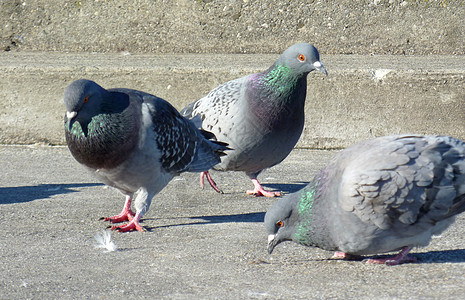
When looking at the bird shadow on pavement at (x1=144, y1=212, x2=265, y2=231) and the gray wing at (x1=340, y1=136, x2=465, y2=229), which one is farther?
the bird shadow on pavement at (x1=144, y1=212, x2=265, y2=231)

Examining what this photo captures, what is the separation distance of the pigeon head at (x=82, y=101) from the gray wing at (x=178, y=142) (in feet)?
1.28

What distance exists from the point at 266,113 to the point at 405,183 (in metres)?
1.84

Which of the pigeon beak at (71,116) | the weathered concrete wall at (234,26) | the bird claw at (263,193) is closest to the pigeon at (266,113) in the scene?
the bird claw at (263,193)

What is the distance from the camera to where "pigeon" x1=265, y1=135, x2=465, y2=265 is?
3.30 metres

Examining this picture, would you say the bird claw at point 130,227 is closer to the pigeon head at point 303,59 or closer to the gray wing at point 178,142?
the gray wing at point 178,142

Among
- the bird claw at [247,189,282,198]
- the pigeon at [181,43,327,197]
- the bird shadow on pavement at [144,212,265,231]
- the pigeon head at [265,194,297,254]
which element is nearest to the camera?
the pigeon head at [265,194,297,254]

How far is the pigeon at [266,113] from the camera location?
496 cm

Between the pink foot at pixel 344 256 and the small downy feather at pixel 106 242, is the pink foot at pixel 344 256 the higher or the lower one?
the higher one

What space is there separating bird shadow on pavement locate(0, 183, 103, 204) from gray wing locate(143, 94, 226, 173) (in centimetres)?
115

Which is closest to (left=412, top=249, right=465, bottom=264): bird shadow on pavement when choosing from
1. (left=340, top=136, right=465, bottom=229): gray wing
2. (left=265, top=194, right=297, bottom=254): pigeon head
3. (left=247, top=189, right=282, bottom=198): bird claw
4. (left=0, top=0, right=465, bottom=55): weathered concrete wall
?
(left=340, top=136, right=465, bottom=229): gray wing

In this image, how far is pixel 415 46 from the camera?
7508mm

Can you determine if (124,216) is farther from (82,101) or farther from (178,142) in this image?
(82,101)

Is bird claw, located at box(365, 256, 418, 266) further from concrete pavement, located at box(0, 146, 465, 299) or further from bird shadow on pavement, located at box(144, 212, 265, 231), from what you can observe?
bird shadow on pavement, located at box(144, 212, 265, 231)

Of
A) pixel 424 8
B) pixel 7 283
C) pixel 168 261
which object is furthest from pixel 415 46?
pixel 7 283
